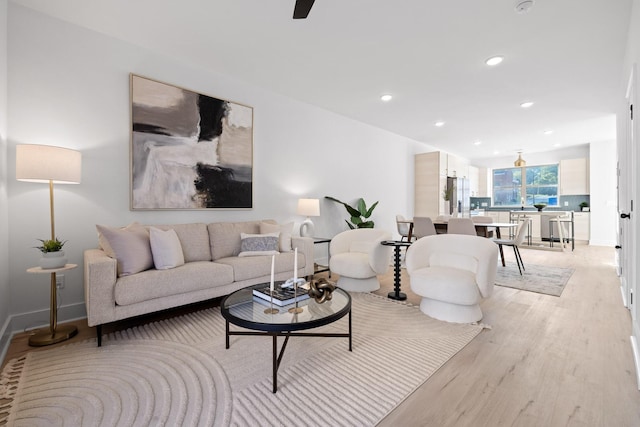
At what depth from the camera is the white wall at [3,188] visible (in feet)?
7.21

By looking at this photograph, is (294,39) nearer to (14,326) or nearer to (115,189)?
(115,189)

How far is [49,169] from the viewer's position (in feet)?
7.07

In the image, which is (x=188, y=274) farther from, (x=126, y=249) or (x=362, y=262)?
(x=362, y=262)

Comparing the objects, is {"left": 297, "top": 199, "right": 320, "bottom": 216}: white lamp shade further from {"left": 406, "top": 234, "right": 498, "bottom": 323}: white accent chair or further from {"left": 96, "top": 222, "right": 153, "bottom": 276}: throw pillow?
{"left": 96, "top": 222, "right": 153, "bottom": 276}: throw pillow

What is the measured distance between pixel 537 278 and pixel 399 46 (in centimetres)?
368

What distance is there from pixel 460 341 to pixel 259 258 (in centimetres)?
201

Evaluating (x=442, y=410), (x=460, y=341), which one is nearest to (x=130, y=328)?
(x=442, y=410)

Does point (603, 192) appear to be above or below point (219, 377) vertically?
above

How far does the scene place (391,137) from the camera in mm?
6551

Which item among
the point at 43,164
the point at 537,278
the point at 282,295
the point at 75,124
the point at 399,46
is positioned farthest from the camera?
the point at 537,278

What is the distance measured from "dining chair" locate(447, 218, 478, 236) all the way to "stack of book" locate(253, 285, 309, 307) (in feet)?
9.97

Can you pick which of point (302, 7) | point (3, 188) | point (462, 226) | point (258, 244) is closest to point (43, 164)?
point (3, 188)

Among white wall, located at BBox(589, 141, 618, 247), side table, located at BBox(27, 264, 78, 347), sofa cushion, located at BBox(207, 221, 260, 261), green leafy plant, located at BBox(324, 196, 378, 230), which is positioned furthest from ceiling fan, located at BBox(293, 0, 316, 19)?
white wall, located at BBox(589, 141, 618, 247)

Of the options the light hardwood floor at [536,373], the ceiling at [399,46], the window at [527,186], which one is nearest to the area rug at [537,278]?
the light hardwood floor at [536,373]
